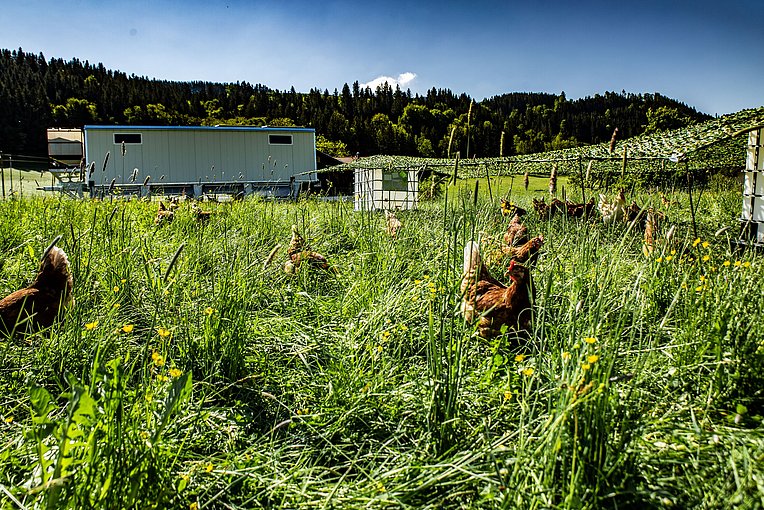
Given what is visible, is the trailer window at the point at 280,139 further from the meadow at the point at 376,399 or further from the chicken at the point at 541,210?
the meadow at the point at 376,399

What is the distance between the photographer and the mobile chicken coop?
2305cm

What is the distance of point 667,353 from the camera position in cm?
190

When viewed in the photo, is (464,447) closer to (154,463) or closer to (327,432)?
(327,432)

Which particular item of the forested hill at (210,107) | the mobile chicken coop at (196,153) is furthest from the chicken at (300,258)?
the forested hill at (210,107)

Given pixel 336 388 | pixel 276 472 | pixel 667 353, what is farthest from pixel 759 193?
pixel 276 472

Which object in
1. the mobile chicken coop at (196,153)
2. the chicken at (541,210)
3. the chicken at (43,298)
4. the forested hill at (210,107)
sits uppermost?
the forested hill at (210,107)

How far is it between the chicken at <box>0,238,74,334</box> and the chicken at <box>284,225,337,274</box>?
4.46ft

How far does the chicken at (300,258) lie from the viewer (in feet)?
11.1

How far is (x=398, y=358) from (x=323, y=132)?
48490mm

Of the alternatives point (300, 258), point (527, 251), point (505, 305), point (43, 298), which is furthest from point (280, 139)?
point (505, 305)

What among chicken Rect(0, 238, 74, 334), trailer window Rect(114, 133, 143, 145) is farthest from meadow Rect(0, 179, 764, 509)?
trailer window Rect(114, 133, 143, 145)

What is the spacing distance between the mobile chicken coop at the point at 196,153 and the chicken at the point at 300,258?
1859 centimetres

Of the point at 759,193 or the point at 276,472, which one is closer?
the point at 276,472

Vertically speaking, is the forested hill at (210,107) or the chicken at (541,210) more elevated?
the forested hill at (210,107)
